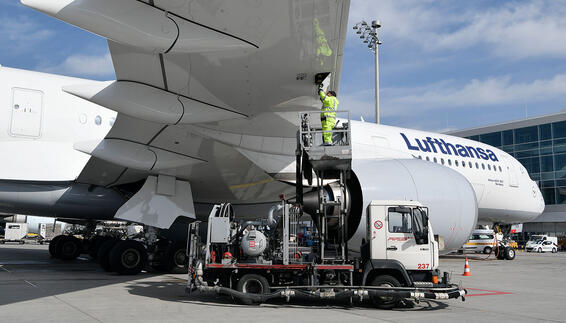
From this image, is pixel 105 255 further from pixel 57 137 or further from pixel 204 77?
pixel 204 77

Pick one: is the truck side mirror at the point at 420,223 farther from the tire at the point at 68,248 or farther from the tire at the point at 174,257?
the tire at the point at 68,248

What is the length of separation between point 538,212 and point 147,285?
57.2 ft

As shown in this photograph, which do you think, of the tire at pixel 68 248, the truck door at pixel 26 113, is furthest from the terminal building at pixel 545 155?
the truck door at pixel 26 113

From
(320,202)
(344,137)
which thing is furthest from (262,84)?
(320,202)

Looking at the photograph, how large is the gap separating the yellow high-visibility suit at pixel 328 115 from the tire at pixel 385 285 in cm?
253

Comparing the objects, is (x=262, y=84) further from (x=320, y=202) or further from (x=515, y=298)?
(x=515, y=298)

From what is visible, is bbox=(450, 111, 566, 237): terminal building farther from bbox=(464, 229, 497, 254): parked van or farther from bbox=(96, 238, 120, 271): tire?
bbox=(96, 238, 120, 271): tire

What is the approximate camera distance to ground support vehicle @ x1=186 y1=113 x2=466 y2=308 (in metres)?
8.05

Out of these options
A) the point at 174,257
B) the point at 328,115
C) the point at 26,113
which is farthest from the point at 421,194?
the point at 26,113

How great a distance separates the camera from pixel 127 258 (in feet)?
40.8

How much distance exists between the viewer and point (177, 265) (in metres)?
13.4

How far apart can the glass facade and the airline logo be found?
91.0 feet

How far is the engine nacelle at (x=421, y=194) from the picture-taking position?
9445mm

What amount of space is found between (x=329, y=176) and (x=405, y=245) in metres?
1.87
